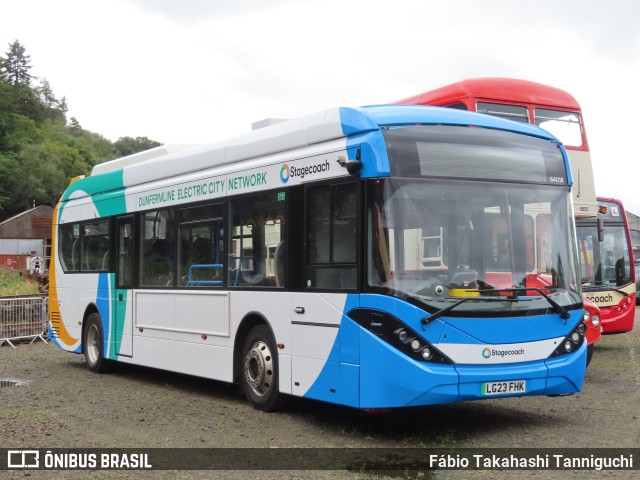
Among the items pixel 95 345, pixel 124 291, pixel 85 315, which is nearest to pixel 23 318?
pixel 85 315

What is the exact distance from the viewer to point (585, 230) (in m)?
19.7

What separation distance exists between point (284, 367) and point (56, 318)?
9.22 m

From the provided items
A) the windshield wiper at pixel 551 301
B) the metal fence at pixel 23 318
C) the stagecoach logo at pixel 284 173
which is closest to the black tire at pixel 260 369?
the stagecoach logo at pixel 284 173

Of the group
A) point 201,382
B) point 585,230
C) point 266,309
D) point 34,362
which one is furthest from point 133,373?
point 585,230

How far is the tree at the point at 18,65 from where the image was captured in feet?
462

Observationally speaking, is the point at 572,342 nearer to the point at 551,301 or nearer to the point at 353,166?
the point at 551,301

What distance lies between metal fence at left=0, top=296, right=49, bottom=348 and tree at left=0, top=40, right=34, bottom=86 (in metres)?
124

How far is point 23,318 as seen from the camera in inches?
959

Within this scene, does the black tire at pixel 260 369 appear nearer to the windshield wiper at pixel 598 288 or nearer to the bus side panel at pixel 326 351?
the bus side panel at pixel 326 351

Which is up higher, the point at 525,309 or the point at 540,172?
the point at 540,172

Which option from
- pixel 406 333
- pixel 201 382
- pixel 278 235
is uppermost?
pixel 278 235

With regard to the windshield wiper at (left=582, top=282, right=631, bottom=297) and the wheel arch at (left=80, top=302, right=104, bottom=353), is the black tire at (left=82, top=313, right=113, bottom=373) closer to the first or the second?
the wheel arch at (left=80, top=302, right=104, bottom=353)

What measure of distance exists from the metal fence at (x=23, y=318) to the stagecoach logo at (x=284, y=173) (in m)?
15.2

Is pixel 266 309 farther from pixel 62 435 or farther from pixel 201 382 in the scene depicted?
pixel 201 382
